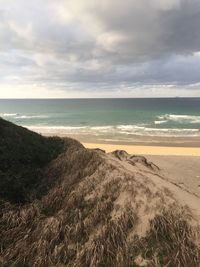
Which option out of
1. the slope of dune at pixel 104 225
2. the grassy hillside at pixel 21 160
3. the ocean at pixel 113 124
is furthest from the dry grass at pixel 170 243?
the ocean at pixel 113 124

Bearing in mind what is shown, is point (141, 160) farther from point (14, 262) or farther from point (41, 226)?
point (14, 262)

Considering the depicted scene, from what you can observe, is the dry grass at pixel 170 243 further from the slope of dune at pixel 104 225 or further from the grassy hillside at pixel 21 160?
the grassy hillside at pixel 21 160

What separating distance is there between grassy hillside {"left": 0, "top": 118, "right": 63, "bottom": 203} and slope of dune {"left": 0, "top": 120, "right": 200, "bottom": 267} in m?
0.41

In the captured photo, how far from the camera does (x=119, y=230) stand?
6.47 metres

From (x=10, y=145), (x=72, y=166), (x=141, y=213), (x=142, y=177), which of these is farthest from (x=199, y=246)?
(x=10, y=145)

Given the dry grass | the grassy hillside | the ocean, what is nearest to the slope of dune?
the dry grass

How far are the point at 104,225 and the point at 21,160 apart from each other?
3980 millimetres

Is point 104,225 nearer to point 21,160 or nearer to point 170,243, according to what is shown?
point 170,243

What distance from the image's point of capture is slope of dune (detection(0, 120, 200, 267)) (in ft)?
19.5

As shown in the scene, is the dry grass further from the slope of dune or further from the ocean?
the ocean

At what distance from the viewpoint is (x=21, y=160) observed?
9805mm

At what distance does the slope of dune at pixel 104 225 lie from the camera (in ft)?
19.5

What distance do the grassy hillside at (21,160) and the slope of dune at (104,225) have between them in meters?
0.41

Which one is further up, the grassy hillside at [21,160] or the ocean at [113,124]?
the grassy hillside at [21,160]
